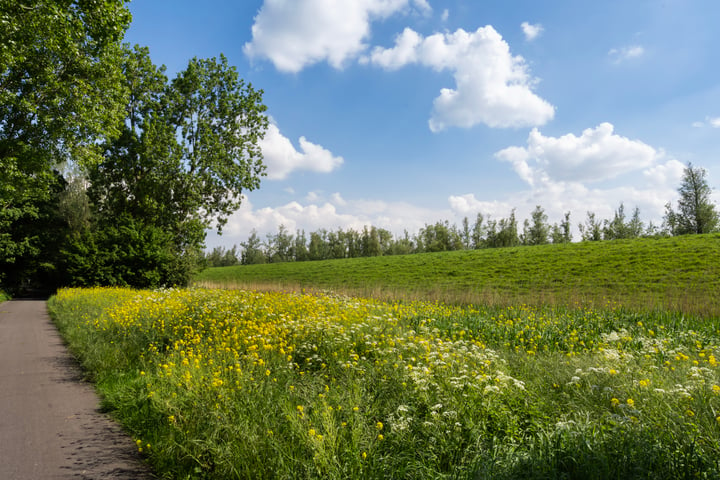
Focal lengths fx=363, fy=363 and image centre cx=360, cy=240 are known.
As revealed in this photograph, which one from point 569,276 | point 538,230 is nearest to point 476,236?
point 538,230

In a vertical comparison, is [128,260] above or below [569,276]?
above

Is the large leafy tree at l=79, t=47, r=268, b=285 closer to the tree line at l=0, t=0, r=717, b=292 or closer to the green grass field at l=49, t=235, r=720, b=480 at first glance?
the tree line at l=0, t=0, r=717, b=292

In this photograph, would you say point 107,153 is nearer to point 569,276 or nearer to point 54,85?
point 54,85

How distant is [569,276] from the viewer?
24953mm

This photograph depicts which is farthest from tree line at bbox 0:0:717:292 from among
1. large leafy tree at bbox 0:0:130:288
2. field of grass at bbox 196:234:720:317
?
field of grass at bbox 196:234:720:317

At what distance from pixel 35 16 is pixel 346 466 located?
51.0 ft

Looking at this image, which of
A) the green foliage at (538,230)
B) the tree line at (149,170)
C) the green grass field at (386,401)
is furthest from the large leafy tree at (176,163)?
the green foliage at (538,230)

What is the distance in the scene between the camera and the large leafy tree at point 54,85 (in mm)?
11586

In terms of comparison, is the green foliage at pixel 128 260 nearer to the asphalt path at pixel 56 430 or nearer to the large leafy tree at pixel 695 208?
the asphalt path at pixel 56 430

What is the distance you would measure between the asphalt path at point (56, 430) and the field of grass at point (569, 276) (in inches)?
509

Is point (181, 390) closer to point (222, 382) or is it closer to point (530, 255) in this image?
point (222, 382)

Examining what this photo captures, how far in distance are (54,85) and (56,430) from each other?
47.3ft

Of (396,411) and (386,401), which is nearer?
(396,411)

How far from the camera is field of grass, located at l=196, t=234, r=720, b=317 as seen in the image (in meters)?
15.6
